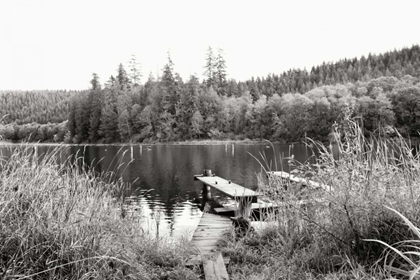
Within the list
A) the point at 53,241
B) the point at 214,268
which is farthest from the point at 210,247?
the point at 53,241

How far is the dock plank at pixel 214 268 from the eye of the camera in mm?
3916

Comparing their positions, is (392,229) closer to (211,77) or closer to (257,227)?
(257,227)

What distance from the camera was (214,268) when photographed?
163 inches

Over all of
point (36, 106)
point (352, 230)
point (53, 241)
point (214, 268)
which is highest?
point (36, 106)

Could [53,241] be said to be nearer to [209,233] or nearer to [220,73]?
[209,233]

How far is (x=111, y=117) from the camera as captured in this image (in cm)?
7619

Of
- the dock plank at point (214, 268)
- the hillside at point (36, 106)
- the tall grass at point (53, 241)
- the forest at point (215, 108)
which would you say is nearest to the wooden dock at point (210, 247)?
the dock plank at point (214, 268)

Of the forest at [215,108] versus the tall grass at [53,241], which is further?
the forest at [215,108]

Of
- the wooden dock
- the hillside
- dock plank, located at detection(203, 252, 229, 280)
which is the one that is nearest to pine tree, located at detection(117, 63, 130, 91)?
the hillside

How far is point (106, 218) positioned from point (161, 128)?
66884 mm

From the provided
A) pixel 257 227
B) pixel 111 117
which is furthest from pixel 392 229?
pixel 111 117

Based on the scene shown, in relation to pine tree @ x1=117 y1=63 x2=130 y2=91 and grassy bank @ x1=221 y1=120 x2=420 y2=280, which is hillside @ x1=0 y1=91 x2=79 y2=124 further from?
grassy bank @ x1=221 y1=120 x2=420 y2=280

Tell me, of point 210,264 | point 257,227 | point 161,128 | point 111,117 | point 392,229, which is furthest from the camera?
point 111,117

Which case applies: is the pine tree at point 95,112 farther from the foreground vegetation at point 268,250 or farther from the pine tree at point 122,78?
the foreground vegetation at point 268,250
